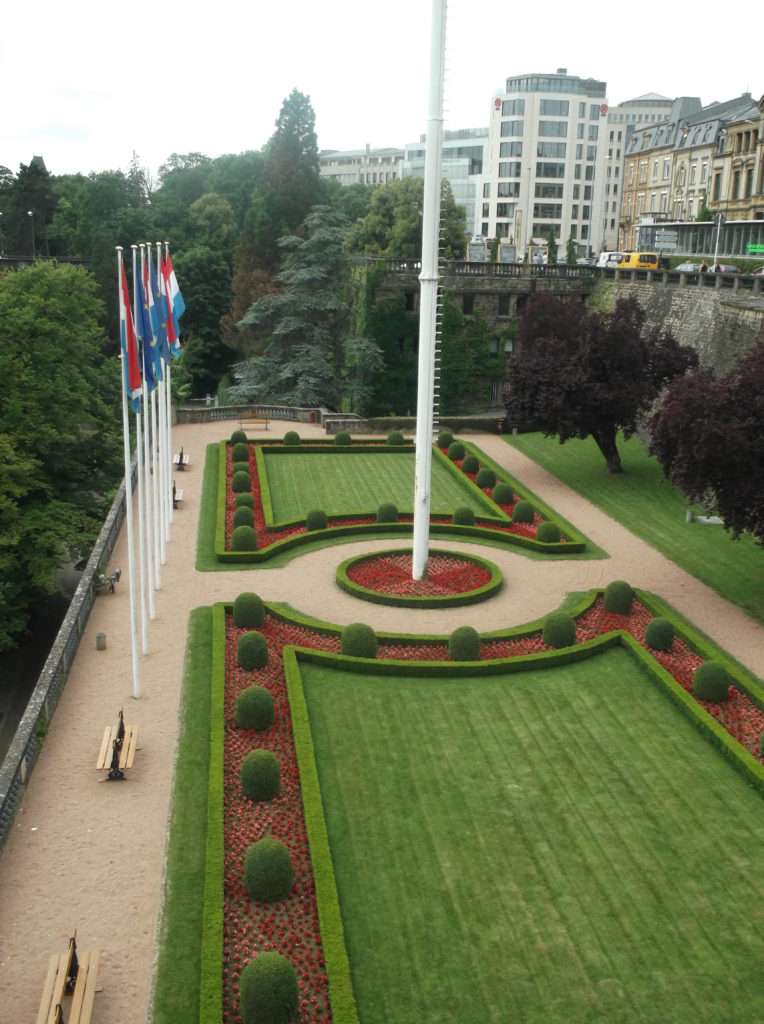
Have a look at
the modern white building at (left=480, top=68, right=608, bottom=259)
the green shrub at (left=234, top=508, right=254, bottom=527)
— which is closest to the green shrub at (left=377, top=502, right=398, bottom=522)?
the green shrub at (left=234, top=508, right=254, bottom=527)

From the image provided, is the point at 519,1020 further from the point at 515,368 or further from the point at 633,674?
the point at 515,368

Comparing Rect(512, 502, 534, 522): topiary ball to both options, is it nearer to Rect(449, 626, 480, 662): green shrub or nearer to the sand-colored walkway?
the sand-colored walkway

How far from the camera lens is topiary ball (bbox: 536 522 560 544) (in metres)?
32.2

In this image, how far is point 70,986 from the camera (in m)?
12.7

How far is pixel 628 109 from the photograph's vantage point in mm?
171875

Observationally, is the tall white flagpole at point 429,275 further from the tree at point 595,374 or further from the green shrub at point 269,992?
Answer: the green shrub at point 269,992

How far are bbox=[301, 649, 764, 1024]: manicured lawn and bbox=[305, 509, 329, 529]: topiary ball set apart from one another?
35.7 feet

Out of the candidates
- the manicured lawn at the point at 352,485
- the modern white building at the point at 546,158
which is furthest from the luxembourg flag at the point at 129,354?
the modern white building at the point at 546,158

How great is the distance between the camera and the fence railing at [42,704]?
54.7 ft

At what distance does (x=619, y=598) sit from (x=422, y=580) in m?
5.48

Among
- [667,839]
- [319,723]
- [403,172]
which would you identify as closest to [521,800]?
[667,839]

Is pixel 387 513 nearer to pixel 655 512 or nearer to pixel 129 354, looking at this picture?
pixel 655 512

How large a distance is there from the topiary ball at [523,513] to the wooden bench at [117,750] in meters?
18.2

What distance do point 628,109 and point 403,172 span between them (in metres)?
39.0
